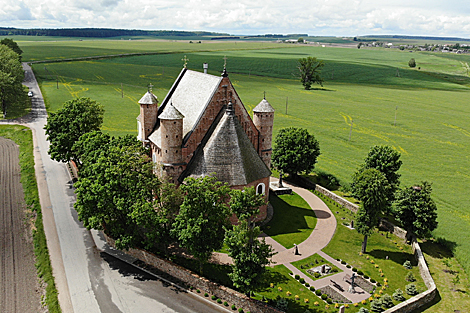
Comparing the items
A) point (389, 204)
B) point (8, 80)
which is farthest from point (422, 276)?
point (8, 80)

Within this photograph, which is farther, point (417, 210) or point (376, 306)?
point (417, 210)

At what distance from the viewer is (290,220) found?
166ft

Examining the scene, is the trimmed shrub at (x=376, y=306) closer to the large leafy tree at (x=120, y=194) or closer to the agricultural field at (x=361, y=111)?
the agricultural field at (x=361, y=111)

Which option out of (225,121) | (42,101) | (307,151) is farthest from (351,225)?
(42,101)

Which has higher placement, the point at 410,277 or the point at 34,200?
the point at 34,200

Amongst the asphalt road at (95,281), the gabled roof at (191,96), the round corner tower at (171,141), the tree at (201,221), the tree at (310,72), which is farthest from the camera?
the tree at (310,72)

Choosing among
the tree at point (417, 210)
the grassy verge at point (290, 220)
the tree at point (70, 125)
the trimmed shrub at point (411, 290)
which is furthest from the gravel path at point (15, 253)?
the tree at point (417, 210)

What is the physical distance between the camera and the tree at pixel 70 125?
60719mm

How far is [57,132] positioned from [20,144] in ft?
81.3

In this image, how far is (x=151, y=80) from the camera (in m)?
167

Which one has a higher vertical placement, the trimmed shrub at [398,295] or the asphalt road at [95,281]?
the trimmed shrub at [398,295]

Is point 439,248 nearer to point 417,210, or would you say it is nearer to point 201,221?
point 417,210

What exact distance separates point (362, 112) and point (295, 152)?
219 ft

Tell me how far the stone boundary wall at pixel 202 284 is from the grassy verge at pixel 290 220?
477 inches
